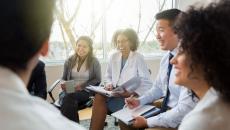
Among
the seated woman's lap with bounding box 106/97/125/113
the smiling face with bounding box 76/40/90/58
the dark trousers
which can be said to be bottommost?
the dark trousers

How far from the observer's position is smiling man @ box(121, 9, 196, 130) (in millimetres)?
2117

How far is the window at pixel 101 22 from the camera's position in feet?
16.1

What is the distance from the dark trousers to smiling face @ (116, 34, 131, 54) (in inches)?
25.5

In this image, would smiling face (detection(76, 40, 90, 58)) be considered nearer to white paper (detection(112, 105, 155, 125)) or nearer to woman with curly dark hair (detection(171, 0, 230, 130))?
white paper (detection(112, 105, 155, 125))

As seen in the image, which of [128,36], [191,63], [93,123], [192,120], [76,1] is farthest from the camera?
[76,1]

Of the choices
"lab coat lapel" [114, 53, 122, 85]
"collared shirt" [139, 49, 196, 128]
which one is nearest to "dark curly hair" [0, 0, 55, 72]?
"collared shirt" [139, 49, 196, 128]

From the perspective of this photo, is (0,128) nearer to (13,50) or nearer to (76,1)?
(13,50)

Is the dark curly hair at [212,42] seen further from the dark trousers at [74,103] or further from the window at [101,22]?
the window at [101,22]

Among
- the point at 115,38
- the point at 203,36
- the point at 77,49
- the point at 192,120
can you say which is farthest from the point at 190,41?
the point at 77,49

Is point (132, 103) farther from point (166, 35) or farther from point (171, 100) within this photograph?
point (166, 35)

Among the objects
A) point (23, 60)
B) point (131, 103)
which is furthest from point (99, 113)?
point (23, 60)

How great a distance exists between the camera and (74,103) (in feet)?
12.0

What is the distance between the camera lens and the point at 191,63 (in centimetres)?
125

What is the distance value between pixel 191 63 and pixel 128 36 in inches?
95.1
